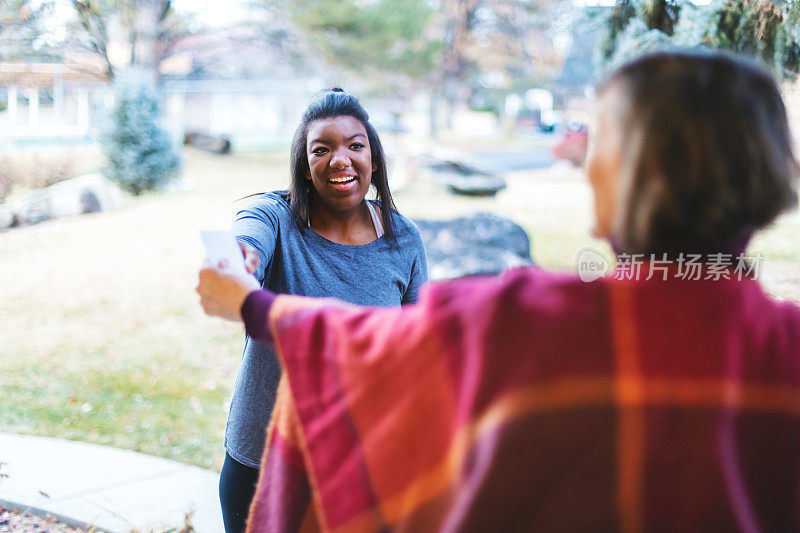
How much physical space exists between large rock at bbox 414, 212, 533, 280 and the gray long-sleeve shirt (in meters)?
4.70

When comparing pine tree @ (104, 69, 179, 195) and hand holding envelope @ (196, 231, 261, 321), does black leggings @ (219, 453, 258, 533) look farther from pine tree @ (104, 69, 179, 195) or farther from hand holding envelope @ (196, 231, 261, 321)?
pine tree @ (104, 69, 179, 195)

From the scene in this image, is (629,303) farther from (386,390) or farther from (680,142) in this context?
(386,390)

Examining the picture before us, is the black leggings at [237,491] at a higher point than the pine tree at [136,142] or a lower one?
lower

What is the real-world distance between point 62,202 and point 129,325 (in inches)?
159

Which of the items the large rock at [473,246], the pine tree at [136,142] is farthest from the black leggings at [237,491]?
the pine tree at [136,142]

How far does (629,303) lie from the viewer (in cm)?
109

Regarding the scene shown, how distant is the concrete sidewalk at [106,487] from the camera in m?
2.97

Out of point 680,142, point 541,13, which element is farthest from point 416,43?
point 680,142

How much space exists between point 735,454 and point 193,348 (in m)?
5.86

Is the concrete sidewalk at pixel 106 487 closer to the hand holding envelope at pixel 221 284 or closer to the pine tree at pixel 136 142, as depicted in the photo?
the hand holding envelope at pixel 221 284

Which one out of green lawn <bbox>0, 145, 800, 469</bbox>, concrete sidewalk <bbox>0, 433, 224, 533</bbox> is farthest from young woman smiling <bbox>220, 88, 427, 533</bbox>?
green lawn <bbox>0, 145, 800, 469</bbox>

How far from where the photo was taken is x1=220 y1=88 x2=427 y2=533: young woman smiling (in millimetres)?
2025

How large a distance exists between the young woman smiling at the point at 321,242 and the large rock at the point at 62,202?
8321mm

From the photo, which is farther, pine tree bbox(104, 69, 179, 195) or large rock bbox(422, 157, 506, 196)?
large rock bbox(422, 157, 506, 196)
